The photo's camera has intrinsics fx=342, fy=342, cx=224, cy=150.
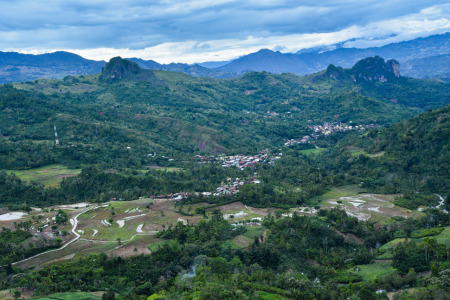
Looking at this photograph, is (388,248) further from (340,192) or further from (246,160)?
(246,160)

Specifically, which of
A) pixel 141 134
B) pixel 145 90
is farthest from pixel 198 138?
pixel 145 90

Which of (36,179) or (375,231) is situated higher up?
(36,179)

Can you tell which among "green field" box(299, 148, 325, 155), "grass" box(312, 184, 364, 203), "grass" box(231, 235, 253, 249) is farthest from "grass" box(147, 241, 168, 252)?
"green field" box(299, 148, 325, 155)

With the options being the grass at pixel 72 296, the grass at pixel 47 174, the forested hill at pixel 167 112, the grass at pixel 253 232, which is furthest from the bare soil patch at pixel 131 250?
the forested hill at pixel 167 112

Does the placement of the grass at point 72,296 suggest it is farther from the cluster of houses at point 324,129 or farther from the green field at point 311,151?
the cluster of houses at point 324,129

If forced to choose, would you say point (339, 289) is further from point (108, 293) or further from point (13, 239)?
point (13, 239)

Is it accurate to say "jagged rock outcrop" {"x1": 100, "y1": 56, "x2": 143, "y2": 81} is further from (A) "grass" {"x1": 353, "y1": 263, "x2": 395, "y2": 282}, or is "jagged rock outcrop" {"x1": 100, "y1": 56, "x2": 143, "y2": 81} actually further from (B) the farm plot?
(A) "grass" {"x1": 353, "y1": 263, "x2": 395, "y2": 282}
